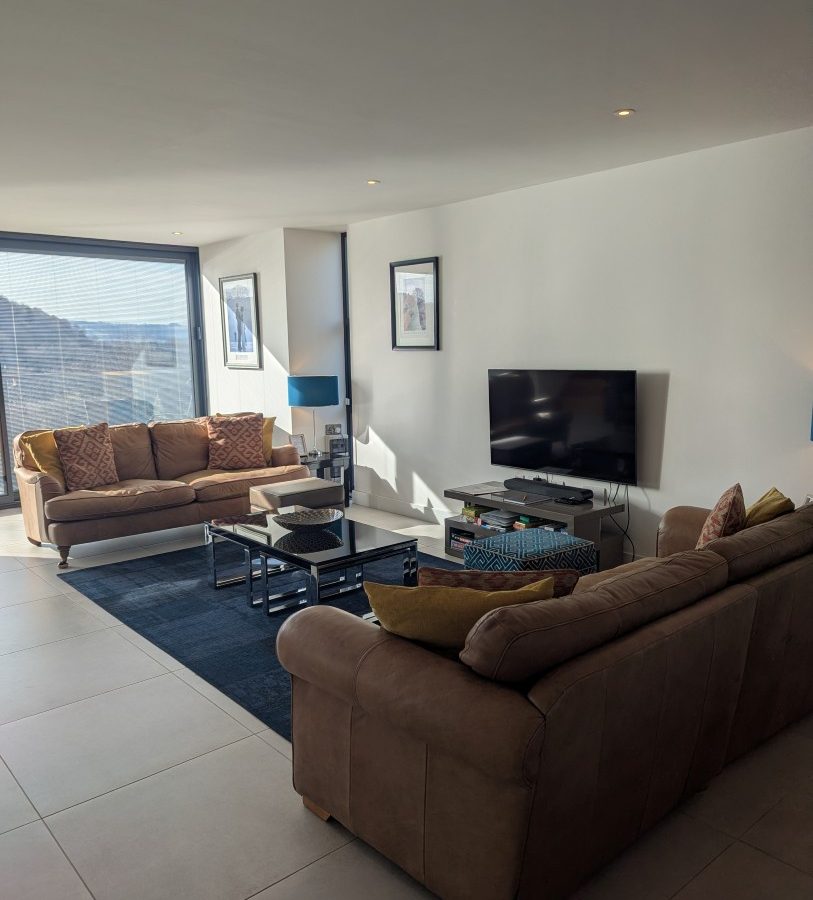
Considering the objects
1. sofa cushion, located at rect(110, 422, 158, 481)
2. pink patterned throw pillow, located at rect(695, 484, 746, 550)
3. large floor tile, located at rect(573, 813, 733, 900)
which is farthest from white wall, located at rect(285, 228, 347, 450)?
large floor tile, located at rect(573, 813, 733, 900)

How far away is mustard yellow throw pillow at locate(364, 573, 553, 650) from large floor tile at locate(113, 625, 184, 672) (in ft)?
6.10

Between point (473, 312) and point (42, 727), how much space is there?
4.01 metres

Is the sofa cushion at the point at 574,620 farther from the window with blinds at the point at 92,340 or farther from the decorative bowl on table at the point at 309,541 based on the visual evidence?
the window with blinds at the point at 92,340

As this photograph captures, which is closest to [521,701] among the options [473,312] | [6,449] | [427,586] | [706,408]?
[427,586]

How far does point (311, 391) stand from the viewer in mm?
6699

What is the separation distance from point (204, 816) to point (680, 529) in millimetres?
2514

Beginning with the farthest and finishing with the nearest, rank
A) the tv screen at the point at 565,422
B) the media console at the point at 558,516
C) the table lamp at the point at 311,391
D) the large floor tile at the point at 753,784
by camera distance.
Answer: the table lamp at the point at 311,391
the tv screen at the point at 565,422
the media console at the point at 558,516
the large floor tile at the point at 753,784

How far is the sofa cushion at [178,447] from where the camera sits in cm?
634

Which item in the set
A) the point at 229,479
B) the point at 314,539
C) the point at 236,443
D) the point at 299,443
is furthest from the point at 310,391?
the point at 314,539

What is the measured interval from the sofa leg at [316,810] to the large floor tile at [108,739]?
566mm

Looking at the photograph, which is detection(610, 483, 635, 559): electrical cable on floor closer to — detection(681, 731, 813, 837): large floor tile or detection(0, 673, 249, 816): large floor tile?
detection(681, 731, 813, 837): large floor tile

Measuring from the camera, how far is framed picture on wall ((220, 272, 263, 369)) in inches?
293

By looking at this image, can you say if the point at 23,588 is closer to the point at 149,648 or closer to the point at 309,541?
the point at 149,648

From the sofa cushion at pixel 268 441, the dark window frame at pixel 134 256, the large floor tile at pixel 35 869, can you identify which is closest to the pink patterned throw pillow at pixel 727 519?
the large floor tile at pixel 35 869
